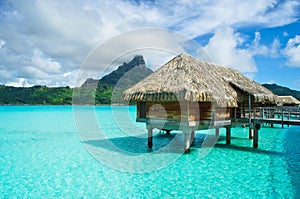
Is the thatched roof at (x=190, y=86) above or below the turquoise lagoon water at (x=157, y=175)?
above

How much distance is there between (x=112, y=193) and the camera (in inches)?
258

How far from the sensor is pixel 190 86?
9.85 metres

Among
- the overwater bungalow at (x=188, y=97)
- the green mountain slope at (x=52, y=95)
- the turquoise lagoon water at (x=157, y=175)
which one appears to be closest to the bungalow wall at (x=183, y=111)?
the overwater bungalow at (x=188, y=97)

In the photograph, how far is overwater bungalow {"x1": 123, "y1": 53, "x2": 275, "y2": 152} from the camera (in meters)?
10.0

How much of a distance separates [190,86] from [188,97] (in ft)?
2.07

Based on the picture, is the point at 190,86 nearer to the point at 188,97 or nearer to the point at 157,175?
the point at 188,97

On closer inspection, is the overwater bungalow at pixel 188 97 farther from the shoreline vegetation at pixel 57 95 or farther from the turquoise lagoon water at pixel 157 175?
the shoreline vegetation at pixel 57 95

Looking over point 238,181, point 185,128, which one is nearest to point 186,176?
point 238,181

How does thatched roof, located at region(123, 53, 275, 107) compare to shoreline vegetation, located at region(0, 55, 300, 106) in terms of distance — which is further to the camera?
shoreline vegetation, located at region(0, 55, 300, 106)

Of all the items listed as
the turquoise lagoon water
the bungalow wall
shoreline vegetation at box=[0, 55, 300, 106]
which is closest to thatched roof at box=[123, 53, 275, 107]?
the bungalow wall

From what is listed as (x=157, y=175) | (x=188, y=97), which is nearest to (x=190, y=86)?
(x=188, y=97)

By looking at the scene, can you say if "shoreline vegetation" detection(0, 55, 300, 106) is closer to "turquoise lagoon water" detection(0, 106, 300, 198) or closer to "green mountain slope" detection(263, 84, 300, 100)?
"green mountain slope" detection(263, 84, 300, 100)

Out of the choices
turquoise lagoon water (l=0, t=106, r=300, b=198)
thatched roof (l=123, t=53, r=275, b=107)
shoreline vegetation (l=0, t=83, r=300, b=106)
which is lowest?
turquoise lagoon water (l=0, t=106, r=300, b=198)

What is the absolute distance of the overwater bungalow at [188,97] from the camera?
10.0 meters
